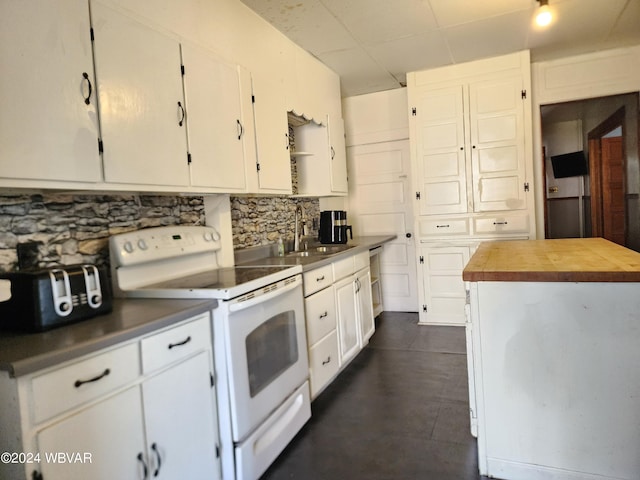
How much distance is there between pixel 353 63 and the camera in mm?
3730

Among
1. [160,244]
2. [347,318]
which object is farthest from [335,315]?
[160,244]

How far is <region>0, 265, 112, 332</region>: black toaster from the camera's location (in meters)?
1.29

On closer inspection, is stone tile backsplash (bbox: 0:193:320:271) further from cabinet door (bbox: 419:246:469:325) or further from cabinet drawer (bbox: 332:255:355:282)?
cabinet door (bbox: 419:246:469:325)

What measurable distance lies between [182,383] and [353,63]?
315cm

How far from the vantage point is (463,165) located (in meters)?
4.00

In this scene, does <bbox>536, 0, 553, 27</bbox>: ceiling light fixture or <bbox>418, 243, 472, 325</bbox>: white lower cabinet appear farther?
<bbox>418, 243, 472, 325</bbox>: white lower cabinet

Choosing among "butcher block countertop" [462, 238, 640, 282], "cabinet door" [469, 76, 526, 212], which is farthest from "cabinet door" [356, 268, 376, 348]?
"cabinet door" [469, 76, 526, 212]

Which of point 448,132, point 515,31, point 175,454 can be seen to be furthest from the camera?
point 448,132

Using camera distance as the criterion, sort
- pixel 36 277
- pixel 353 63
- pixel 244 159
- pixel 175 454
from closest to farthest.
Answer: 1. pixel 36 277
2. pixel 175 454
3. pixel 244 159
4. pixel 353 63

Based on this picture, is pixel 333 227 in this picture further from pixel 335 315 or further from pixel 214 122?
pixel 214 122

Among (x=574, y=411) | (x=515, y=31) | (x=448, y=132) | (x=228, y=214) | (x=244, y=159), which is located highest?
(x=515, y=31)

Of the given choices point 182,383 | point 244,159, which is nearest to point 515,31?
point 244,159

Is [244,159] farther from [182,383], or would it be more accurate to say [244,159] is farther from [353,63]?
[353,63]

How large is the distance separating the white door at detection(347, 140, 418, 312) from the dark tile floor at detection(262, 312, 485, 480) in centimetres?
126
